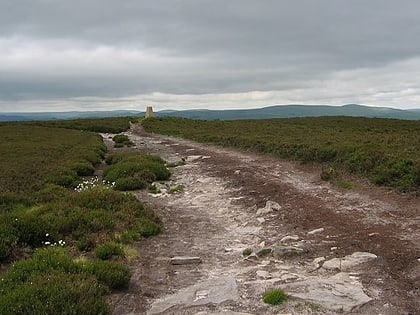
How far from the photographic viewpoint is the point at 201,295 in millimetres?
7055

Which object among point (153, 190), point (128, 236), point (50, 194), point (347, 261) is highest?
point (50, 194)

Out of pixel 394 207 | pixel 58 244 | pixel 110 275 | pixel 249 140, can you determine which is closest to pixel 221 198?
pixel 394 207

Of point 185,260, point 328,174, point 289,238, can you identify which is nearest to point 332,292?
point 185,260

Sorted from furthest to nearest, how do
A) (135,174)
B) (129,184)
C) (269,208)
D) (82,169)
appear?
(82,169), (135,174), (129,184), (269,208)

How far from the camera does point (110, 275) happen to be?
7539 mm

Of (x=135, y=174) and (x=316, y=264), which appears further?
(x=135, y=174)

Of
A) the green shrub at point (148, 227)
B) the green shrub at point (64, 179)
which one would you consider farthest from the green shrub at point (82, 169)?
the green shrub at point (148, 227)

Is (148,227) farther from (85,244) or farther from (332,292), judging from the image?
(332,292)

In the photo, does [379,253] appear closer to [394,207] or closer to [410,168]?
[394,207]

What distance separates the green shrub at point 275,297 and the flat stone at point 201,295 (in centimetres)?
49

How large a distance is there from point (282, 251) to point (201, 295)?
2.73 metres

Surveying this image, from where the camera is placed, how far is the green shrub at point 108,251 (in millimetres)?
9133

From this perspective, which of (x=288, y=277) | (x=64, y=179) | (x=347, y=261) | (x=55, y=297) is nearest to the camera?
(x=55, y=297)

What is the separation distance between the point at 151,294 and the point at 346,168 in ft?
42.2
